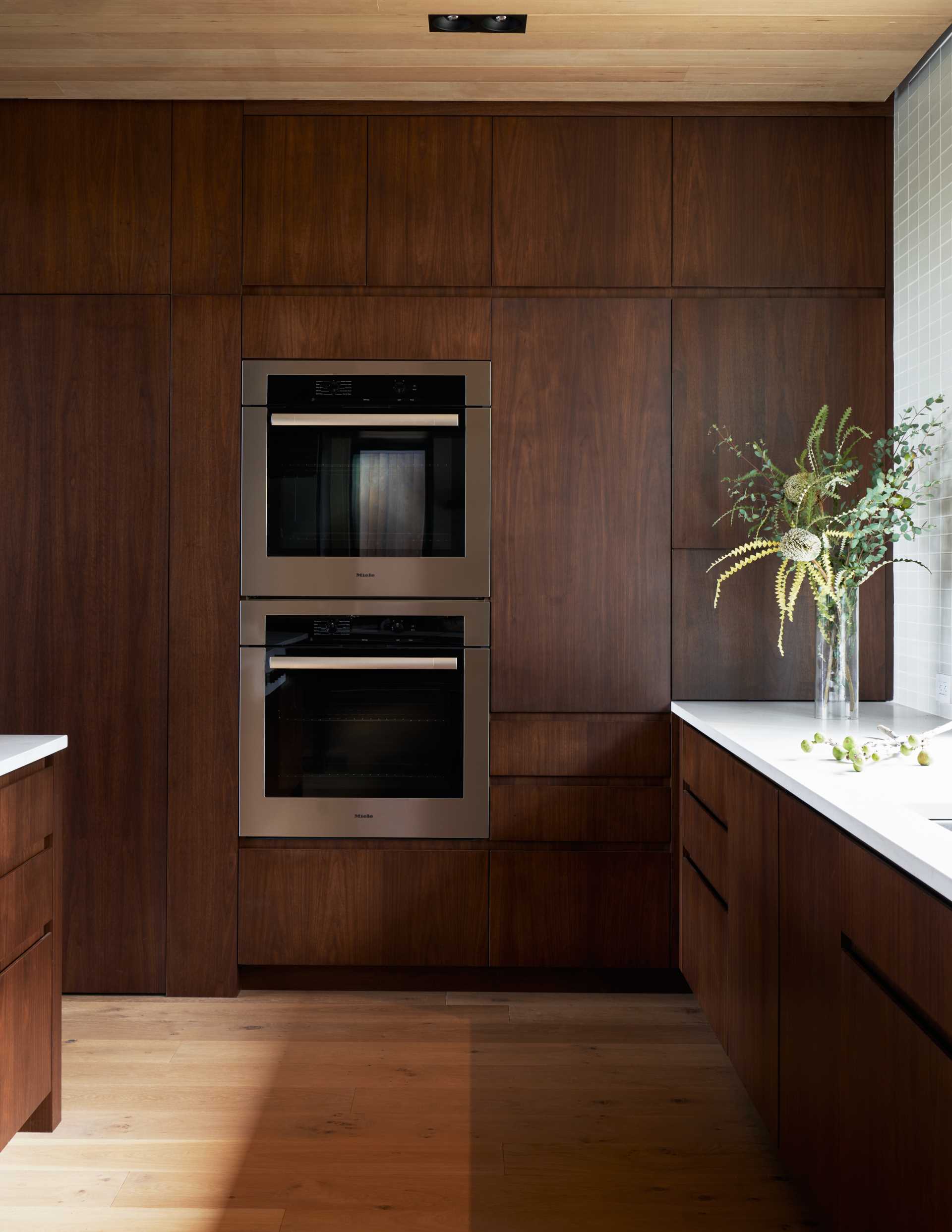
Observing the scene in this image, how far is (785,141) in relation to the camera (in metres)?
2.81

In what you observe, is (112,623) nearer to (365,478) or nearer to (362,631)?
(362,631)

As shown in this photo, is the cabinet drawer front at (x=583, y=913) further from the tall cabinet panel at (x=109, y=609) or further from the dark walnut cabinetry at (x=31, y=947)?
the dark walnut cabinetry at (x=31, y=947)

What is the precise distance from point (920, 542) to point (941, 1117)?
6.22 ft

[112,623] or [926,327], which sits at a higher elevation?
[926,327]

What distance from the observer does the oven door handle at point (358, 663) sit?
2824mm

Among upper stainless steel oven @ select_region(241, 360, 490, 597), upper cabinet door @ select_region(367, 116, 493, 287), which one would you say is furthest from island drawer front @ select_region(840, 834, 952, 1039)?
upper cabinet door @ select_region(367, 116, 493, 287)

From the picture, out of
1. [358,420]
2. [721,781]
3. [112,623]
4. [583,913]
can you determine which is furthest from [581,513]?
[112,623]

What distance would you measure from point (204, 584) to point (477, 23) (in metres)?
1.65

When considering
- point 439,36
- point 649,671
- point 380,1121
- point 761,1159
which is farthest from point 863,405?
point 380,1121

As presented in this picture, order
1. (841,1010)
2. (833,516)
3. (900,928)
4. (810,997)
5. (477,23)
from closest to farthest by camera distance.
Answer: (900,928) → (841,1010) → (810,997) → (477,23) → (833,516)

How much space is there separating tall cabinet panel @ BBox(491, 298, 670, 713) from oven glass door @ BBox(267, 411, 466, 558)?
0.15 meters

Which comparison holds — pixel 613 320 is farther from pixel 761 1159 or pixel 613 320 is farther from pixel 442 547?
→ pixel 761 1159

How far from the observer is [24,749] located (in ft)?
6.22

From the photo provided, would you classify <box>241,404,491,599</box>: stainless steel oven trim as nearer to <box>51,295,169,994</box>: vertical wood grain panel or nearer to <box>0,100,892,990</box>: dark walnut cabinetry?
<box>0,100,892,990</box>: dark walnut cabinetry
